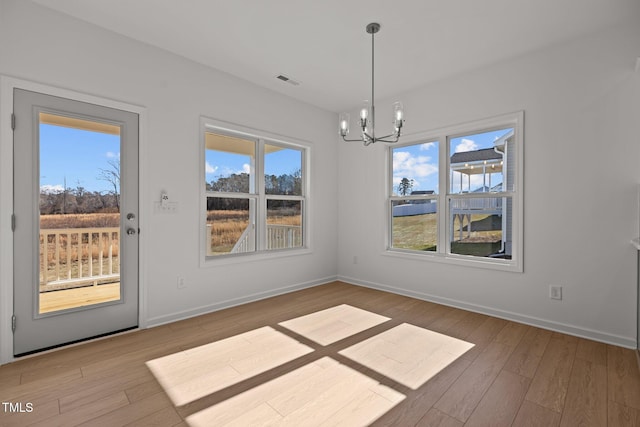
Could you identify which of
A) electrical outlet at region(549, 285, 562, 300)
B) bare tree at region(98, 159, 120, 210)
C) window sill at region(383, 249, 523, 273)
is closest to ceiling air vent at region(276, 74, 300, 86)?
bare tree at region(98, 159, 120, 210)

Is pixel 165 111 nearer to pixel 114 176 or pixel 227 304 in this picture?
pixel 114 176

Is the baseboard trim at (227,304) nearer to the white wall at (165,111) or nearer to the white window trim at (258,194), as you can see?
the white wall at (165,111)

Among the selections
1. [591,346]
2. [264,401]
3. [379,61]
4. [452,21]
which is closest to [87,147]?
[264,401]

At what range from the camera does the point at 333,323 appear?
3.19 m

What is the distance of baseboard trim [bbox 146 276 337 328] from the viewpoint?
315 centimetres

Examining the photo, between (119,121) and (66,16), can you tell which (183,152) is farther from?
(66,16)

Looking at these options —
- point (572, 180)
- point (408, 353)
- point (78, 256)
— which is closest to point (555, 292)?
point (572, 180)

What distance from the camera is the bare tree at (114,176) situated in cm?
283

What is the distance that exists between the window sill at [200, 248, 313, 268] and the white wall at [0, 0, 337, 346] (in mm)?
57

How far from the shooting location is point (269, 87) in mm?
4059

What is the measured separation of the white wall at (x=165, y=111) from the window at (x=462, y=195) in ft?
5.55

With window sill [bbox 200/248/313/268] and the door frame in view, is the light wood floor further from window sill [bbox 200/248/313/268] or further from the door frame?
window sill [bbox 200/248/313/268]

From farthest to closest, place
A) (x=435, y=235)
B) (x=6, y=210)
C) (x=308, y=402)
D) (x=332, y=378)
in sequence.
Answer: (x=435, y=235)
(x=6, y=210)
(x=332, y=378)
(x=308, y=402)

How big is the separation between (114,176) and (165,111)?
841 mm
